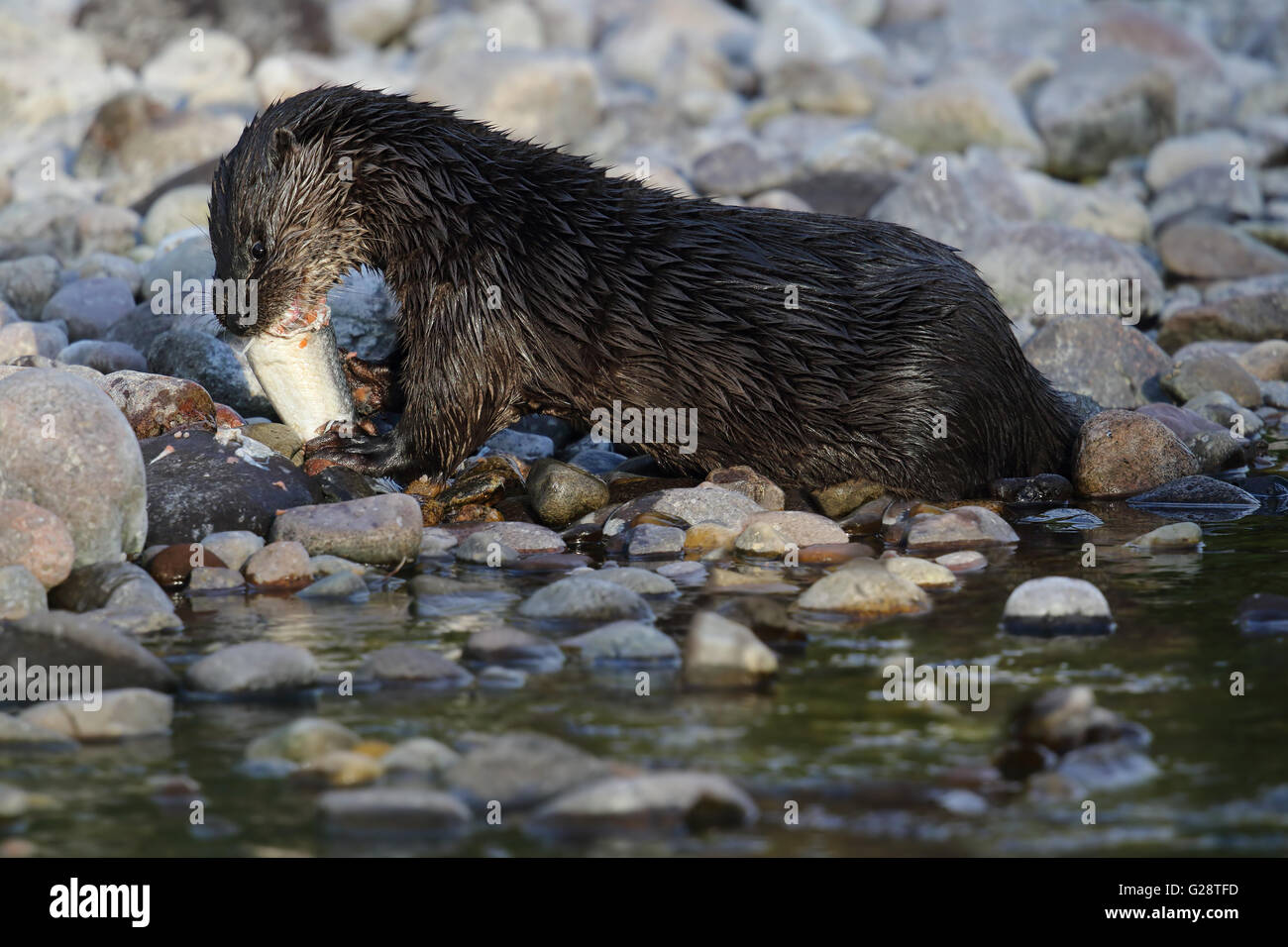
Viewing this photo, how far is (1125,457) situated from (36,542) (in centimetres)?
471

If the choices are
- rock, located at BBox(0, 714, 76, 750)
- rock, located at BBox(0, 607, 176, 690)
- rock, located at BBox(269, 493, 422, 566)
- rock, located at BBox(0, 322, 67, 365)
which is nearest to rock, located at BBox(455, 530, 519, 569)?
rock, located at BBox(269, 493, 422, 566)

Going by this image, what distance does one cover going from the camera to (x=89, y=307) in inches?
354

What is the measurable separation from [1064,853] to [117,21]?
1931 cm

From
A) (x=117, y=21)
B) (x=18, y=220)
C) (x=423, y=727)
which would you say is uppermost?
(x=117, y=21)

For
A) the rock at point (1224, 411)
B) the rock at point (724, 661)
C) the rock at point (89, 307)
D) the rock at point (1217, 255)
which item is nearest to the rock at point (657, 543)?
the rock at point (724, 661)

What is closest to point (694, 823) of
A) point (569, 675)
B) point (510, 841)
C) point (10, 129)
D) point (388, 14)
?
point (510, 841)

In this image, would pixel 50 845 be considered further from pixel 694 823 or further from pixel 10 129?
pixel 10 129

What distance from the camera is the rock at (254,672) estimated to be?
14.0ft

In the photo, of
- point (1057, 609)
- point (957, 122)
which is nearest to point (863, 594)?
point (1057, 609)

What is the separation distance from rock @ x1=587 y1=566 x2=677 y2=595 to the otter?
136 centimetres

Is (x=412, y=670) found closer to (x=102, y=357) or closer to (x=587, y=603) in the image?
(x=587, y=603)

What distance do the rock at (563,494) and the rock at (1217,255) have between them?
23.1 feet

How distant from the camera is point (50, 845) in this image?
A: 10.8ft
